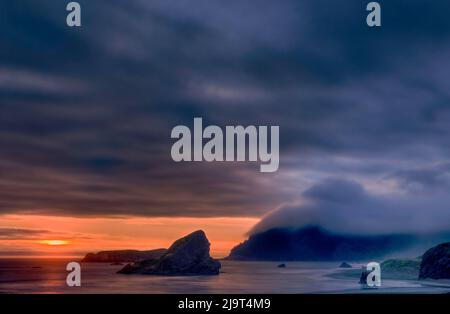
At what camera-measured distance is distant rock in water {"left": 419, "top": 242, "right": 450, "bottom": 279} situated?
8525cm

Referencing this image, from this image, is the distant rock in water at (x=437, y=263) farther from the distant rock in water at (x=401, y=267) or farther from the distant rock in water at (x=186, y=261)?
the distant rock in water at (x=186, y=261)

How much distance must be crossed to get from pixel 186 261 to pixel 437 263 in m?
58.7

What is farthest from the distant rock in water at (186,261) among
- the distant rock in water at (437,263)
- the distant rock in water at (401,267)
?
the distant rock in water at (437,263)

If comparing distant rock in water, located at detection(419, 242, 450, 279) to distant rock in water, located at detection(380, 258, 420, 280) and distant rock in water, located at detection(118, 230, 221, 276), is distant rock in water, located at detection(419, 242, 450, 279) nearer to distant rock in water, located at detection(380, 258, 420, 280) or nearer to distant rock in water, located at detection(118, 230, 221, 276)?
distant rock in water, located at detection(380, 258, 420, 280)

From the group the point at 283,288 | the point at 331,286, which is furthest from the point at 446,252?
the point at 283,288

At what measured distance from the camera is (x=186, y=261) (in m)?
125

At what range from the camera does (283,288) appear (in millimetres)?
115062

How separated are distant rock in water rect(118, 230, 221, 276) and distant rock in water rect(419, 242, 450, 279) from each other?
53497mm

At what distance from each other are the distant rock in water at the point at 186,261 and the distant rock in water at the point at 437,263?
53497 mm
